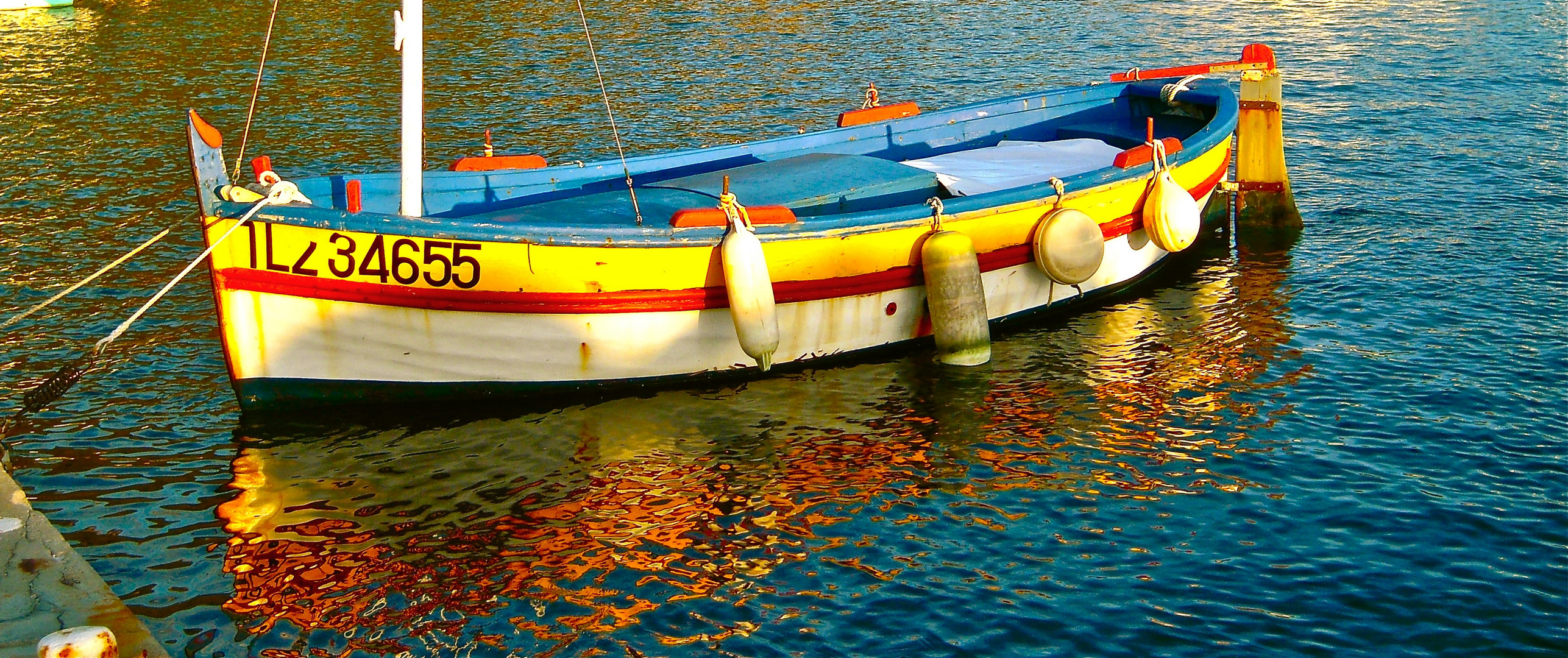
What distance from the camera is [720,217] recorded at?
1175 centimetres

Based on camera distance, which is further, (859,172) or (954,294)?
(859,172)

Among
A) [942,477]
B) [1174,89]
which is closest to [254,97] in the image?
[942,477]

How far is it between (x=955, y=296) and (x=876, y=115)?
4.78 m

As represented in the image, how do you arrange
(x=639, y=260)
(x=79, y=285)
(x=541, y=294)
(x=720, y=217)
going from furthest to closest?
(x=720, y=217)
(x=639, y=260)
(x=541, y=294)
(x=79, y=285)

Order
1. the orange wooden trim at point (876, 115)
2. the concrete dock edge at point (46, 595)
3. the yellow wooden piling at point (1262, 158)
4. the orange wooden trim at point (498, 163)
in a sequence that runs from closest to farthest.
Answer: the concrete dock edge at point (46, 595) → the orange wooden trim at point (498, 163) → the orange wooden trim at point (876, 115) → the yellow wooden piling at point (1262, 158)

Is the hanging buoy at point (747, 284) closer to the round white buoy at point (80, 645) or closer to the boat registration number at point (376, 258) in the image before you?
the boat registration number at point (376, 258)

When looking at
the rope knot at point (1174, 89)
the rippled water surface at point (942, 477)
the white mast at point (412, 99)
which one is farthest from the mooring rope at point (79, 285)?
the rope knot at point (1174, 89)

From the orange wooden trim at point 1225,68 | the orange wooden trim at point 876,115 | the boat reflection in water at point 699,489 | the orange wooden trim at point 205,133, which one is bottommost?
the boat reflection in water at point 699,489

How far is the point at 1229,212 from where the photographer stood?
16.9 m

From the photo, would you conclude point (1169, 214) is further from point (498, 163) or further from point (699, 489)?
point (498, 163)

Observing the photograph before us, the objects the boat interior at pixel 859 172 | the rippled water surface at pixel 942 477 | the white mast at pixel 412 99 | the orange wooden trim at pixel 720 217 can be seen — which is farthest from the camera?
the boat interior at pixel 859 172

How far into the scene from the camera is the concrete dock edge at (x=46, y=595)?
735cm

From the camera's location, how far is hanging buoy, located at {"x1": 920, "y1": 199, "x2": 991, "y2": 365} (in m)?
12.5

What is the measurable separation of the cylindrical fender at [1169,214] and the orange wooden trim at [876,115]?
3504 millimetres
